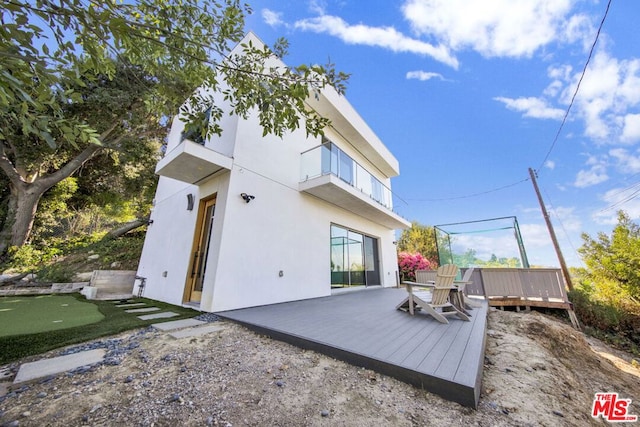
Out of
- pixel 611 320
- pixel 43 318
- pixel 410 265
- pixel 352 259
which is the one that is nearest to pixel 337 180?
pixel 352 259

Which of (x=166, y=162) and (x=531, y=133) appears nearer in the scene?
(x=166, y=162)

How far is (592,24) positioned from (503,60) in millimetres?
6195

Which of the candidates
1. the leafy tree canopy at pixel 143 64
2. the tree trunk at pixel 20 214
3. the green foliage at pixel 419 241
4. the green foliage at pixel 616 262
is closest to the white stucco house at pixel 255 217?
the leafy tree canopy at pixel 143 64

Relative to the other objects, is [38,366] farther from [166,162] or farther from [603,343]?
[603,343]

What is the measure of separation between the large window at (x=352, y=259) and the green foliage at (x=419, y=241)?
9057 millimetres

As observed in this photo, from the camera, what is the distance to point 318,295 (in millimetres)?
6375

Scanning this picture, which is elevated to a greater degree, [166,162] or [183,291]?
[166,162]

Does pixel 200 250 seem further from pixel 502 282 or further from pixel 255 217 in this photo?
pixel 502 282

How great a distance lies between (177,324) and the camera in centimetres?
346

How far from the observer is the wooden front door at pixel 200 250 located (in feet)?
16.5

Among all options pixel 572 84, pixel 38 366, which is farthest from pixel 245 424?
pixel 572 84

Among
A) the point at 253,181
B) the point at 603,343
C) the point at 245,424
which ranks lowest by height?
the point at 603,343

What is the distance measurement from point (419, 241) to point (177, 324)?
18252mm

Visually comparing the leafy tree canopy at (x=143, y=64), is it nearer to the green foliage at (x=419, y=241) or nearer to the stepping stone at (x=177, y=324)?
the stepping stone at (x=177, y=324)
